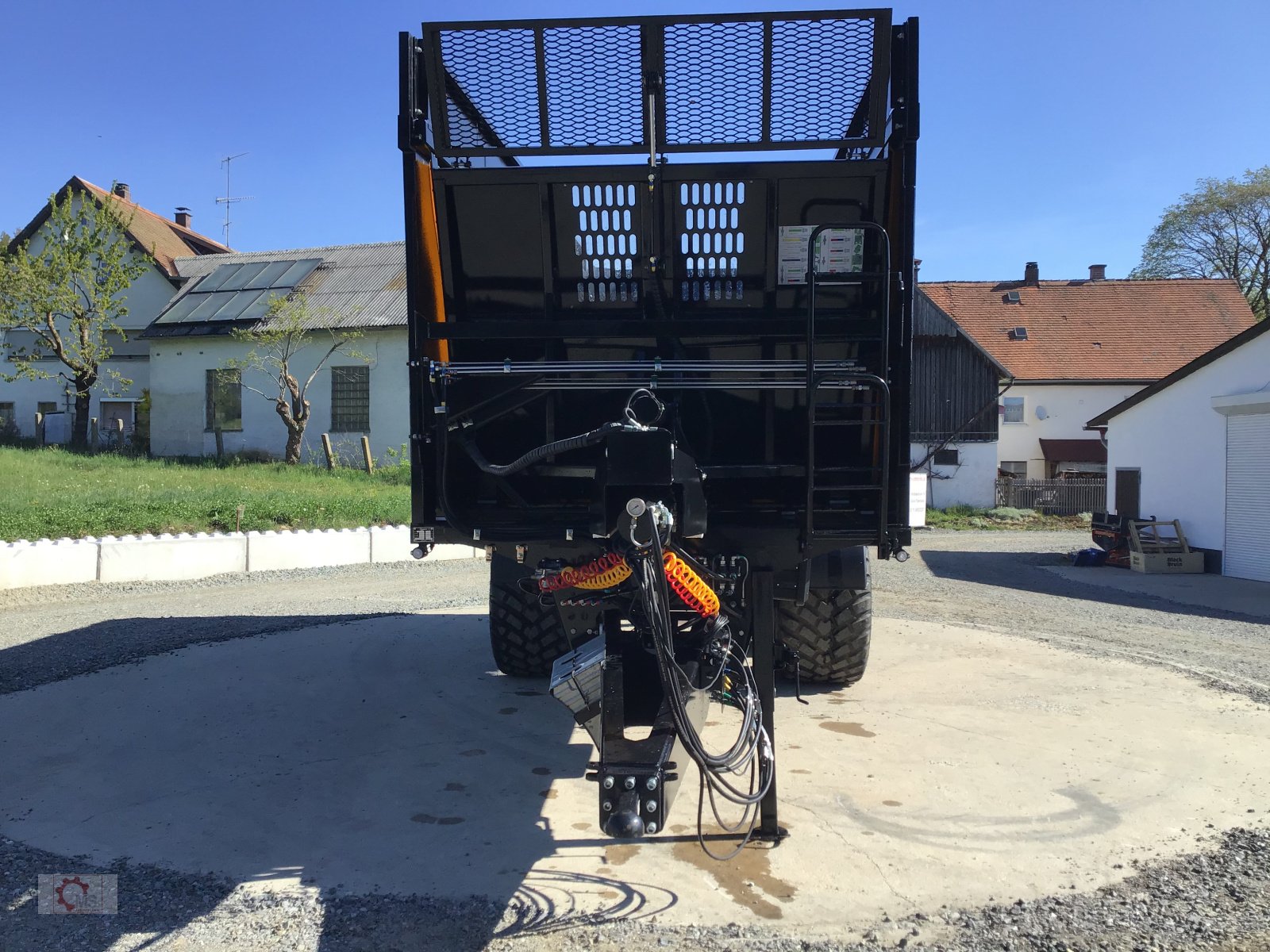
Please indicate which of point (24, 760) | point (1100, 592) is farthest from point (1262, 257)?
point (24, 760)

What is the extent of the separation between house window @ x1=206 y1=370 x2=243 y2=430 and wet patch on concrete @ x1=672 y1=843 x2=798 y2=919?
83.7ft

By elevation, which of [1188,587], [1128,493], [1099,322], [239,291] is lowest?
[1188,587]

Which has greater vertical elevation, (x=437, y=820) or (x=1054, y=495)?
(x=1054, y=495)

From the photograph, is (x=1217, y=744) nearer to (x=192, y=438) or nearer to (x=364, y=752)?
(x=364, y=752)

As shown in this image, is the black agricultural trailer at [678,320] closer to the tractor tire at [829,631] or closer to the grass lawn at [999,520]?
the tractor tire at [829,631]

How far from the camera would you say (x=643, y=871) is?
370 cm

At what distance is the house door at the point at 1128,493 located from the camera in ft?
61.1

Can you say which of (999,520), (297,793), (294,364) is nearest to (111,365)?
(294,364)

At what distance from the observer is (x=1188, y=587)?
13844 mm

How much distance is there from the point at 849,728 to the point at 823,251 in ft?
9.54

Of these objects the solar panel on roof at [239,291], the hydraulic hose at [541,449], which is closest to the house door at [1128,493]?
the hydraulic hose at [541,449]

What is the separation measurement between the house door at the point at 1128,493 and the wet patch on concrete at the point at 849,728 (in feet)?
50.1

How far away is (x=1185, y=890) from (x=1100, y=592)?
10.5 metres

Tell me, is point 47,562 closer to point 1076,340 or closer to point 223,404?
point 223,404
